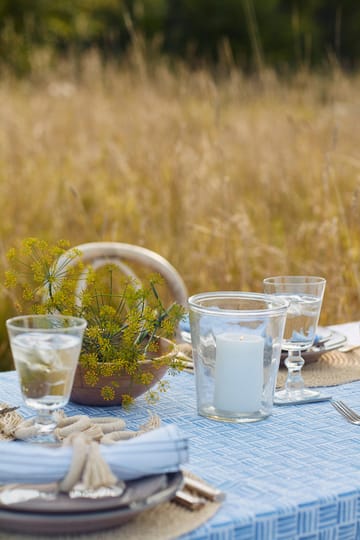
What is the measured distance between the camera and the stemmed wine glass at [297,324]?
1139 mm

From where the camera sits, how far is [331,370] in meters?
1.32

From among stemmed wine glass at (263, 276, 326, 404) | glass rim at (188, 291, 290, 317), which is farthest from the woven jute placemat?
stemmed wine glass at (263, 276, 326, 404)

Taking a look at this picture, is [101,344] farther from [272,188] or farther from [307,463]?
[272,188]

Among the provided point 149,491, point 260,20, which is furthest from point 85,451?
point 260,20

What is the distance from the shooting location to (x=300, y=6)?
21109mm

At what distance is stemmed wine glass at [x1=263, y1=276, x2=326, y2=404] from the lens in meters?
1.14

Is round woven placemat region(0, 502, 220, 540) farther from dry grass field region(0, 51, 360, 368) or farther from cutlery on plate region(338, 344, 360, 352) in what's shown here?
dry grass field region(0, 51, 360, 368)

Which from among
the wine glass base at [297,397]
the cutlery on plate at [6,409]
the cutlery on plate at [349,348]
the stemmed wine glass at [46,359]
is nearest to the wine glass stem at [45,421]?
the stemmed wine glass at [46,359]

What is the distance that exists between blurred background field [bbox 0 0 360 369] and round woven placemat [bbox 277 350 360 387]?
0.77m

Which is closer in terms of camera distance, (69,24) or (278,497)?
(278,497)

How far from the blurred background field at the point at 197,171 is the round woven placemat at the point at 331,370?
2.52 feet

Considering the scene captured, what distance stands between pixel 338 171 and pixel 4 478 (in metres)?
3.22

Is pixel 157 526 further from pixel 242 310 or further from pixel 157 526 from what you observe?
pixel 242 310

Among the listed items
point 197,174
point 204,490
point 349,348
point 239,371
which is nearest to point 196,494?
point 204,490
